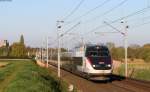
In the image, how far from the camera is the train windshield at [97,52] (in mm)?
40506

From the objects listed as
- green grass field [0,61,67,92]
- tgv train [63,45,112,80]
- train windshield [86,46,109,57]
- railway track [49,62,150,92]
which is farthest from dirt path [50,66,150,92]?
train windshield [86,46,109,57]

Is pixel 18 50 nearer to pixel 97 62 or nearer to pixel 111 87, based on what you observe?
pixel 97 62

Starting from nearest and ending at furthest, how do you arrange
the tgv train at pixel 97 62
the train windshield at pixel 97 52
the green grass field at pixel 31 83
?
the green grass field at pixel 31 83 → the tgv train at pixel 97 62 → the train windshield at pixel 97 52

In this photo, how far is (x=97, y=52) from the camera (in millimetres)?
40750

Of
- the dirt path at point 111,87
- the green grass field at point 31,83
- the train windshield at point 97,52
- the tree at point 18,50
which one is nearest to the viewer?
the green grass field at point 31,83

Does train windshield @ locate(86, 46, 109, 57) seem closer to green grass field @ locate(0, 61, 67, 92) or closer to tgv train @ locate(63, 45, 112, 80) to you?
tgv train @ locate(63, 45, 112, 80)

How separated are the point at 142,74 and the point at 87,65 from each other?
14.9 meters

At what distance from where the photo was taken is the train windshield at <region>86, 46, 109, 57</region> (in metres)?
40.5

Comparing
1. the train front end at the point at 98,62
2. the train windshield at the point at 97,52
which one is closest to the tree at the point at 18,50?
the train windshield at the point at 97,52

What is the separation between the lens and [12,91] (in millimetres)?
23203

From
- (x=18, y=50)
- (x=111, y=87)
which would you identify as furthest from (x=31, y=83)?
(x=18, y=50)

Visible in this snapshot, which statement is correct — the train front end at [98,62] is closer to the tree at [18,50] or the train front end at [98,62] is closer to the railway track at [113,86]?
the railway track at [113,86]

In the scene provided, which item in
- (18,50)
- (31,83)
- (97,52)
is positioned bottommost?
(31,83)

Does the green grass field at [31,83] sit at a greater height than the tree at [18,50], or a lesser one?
lesser
